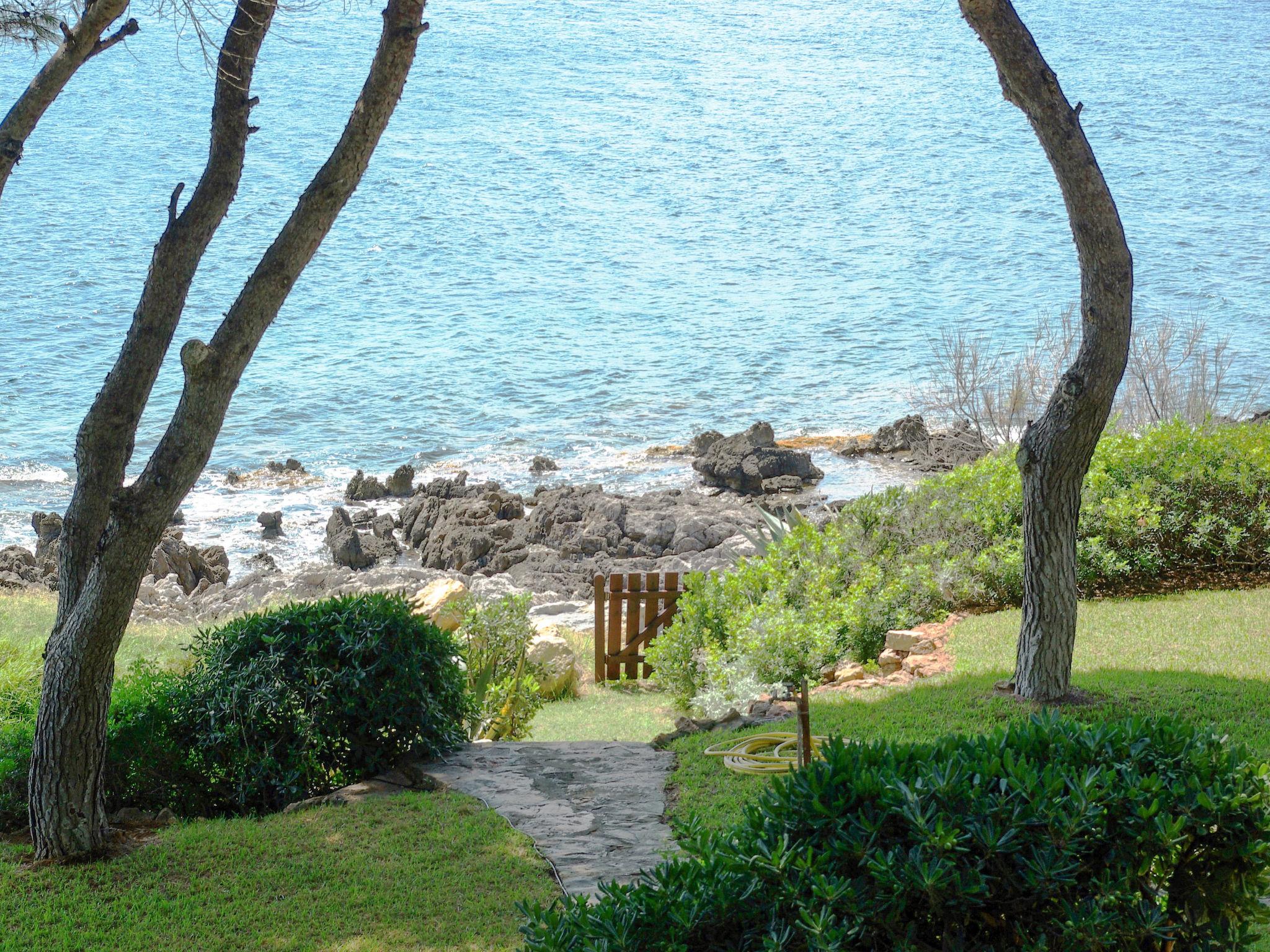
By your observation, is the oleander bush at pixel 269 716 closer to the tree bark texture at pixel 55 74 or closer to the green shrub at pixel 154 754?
the green shrub at pixel 154 754

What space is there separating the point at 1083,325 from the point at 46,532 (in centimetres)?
1628

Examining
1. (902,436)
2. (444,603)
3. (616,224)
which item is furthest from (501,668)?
(616,224)

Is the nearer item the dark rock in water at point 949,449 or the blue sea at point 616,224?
the dark rock in water at point 949,449

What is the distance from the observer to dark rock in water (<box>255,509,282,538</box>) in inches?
733

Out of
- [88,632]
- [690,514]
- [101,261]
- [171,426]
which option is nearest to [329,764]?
[88,632]

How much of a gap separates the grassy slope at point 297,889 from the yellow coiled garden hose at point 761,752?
3.74 ft

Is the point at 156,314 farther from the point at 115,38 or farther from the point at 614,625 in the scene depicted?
the point at 614,625

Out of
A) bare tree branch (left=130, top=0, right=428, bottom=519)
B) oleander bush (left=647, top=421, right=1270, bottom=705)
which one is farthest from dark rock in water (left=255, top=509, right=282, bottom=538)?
bare tree branch (left=130, top=0, right=428, bottom=519)

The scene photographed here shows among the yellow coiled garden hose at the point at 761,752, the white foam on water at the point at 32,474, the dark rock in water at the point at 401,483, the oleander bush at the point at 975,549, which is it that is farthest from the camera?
the white foam on water at the point at 32,474

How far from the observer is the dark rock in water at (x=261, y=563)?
54.5 feet

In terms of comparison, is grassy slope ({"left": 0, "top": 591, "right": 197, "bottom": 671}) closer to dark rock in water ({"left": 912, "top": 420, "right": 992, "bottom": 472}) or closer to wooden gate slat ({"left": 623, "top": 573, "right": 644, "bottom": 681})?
wooden gate slat ({"left": 623, "top": 573, "right": 644, "bottom": 681})

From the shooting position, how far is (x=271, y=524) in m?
18.7

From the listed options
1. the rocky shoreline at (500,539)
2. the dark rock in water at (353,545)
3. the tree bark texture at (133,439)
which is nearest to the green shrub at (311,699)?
the tree bark texture at (133,439)

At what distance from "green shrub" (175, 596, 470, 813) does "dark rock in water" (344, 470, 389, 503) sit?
13929mm
